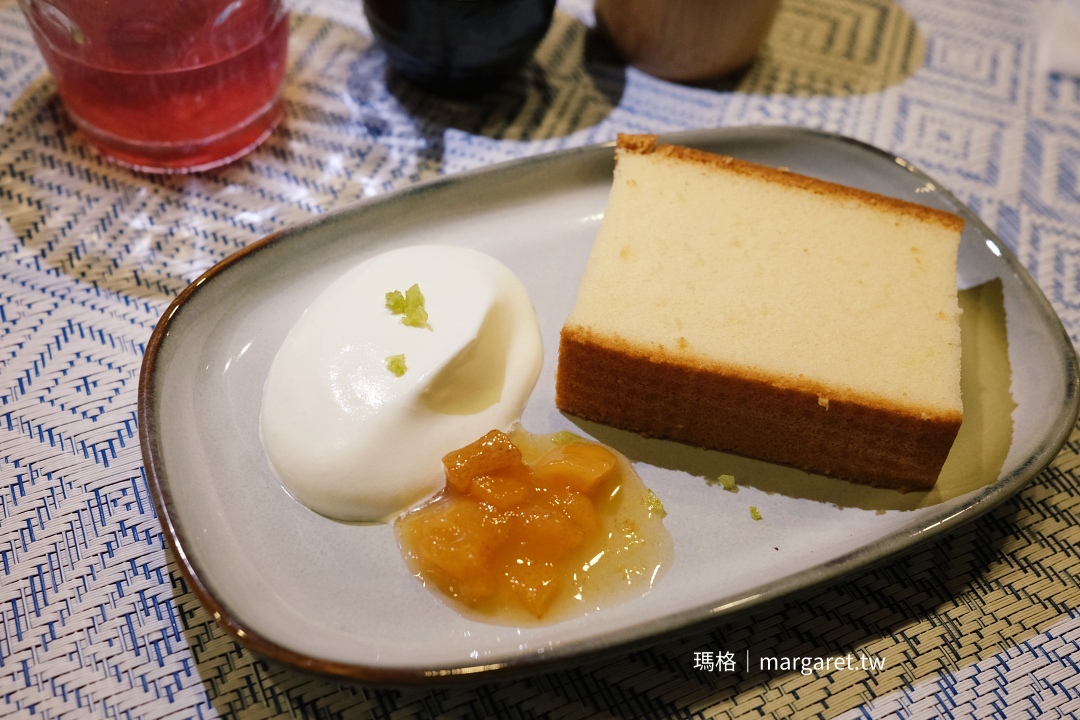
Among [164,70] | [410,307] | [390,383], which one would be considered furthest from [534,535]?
[164,70]

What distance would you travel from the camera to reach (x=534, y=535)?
1332 millimetres

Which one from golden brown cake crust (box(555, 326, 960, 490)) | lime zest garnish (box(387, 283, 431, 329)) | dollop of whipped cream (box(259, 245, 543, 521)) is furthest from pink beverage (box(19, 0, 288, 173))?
golden brown cake crust (box(555, 326, 960, 490))

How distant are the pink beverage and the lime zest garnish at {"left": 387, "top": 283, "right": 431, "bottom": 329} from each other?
75 centimetres

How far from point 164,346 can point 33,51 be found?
4.41 ft

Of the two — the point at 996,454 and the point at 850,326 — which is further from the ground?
the point at 850,326

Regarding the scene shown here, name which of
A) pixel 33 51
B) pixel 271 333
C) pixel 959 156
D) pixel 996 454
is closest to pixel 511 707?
pixel 271 333

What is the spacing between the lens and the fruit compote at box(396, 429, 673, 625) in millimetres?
1283

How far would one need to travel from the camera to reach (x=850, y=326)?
152cm

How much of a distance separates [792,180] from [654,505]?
2.65 ft

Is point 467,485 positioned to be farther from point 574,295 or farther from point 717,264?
point 717,264

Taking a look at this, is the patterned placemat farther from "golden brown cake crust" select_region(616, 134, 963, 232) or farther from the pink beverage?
"golden brown cake crust" select_region(616, 134, 963, 232)

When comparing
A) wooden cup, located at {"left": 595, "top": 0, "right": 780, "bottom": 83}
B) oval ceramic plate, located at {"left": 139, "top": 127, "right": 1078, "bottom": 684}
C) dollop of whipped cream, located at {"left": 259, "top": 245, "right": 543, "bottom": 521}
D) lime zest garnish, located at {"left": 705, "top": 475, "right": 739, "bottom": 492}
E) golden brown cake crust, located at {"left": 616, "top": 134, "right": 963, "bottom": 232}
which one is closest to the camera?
oval ceramic plate, located at {"left": 139, "top": 127, "right": 1078, "bottom": 684}

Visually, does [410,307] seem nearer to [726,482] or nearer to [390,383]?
[390,383]

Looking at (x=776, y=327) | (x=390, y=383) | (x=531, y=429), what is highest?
(x=776, y=327)
